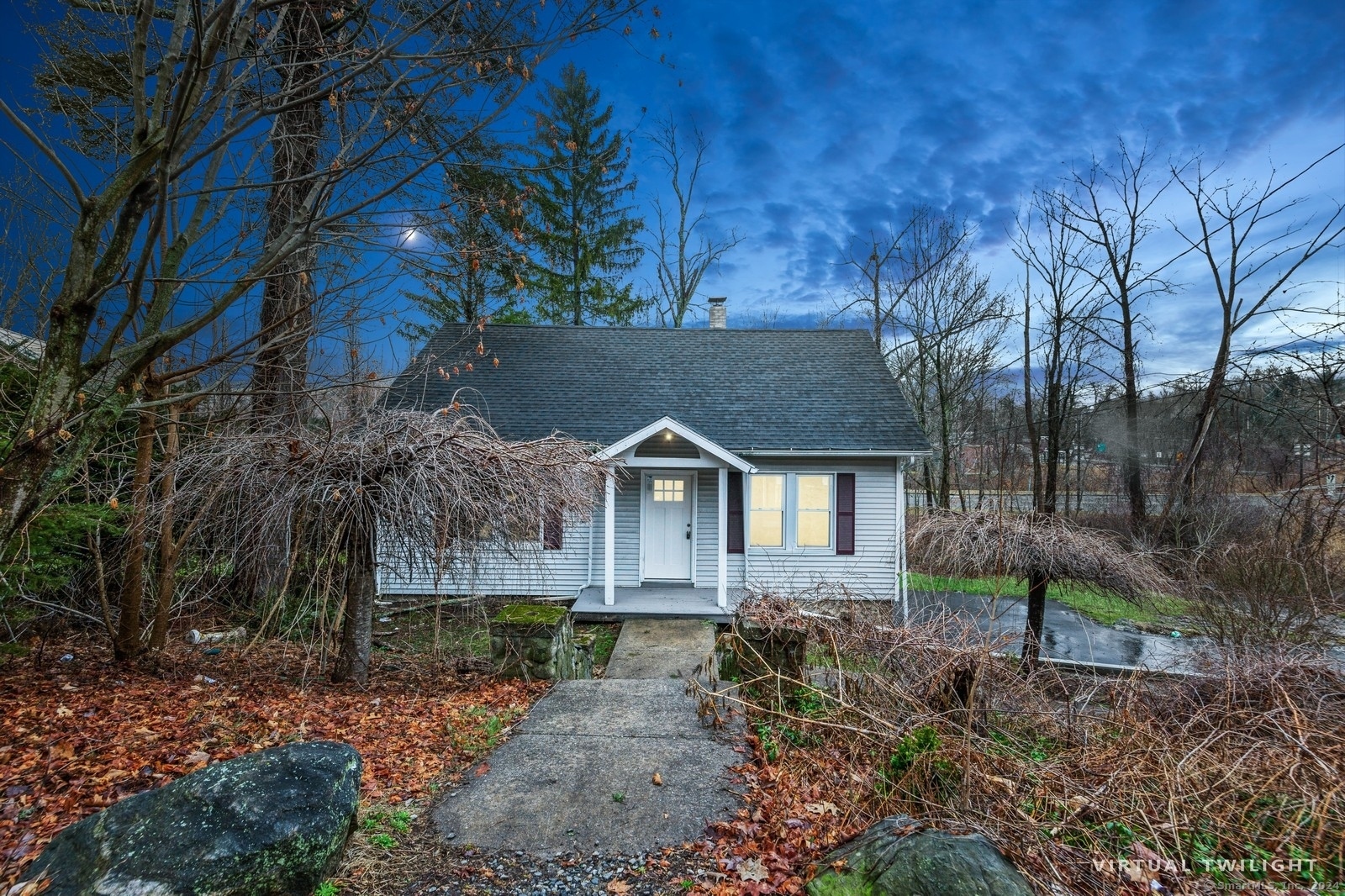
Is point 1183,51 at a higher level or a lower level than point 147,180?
higher

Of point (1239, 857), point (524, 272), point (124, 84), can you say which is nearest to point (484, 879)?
point (1239, 857)

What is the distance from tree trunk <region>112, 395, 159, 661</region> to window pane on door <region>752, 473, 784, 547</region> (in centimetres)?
894

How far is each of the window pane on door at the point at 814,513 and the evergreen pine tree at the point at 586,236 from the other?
11.9 meters

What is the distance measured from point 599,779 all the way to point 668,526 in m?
7.92

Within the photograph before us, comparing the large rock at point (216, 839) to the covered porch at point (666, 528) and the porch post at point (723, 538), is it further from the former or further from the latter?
the covered porch at point (666, 528)

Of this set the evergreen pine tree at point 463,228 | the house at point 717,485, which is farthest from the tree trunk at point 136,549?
the house at point 717,485

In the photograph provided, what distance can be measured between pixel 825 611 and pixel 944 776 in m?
2.08

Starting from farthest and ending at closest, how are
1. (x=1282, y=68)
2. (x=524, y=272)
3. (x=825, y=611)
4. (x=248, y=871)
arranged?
1. (x=524, y=272)
2. (x=1282, y=68)
3. (x=825, y=611)
4. (x=248, y=871)

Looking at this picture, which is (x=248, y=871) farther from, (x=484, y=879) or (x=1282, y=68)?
(x=1282, y=68)

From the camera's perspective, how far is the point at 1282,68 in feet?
30.8

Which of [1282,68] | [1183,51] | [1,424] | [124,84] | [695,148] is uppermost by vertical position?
[695,148]

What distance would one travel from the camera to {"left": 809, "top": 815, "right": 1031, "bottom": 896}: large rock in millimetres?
2422

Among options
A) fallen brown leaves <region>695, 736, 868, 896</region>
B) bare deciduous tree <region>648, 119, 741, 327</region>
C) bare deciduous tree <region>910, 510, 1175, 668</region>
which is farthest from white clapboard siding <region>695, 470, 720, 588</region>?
bare deciduous tree <region>648, 119, 741, 327</region>

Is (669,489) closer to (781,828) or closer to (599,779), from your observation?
(599,779)
